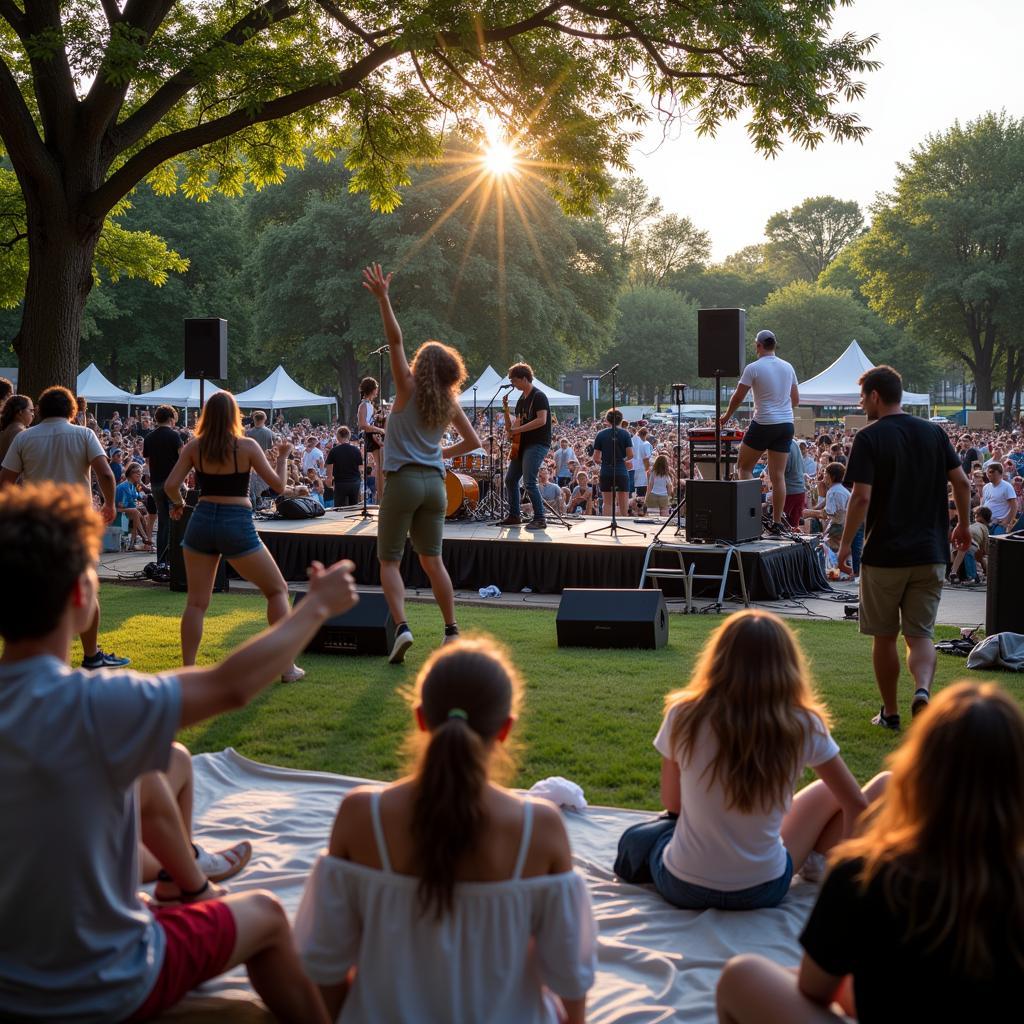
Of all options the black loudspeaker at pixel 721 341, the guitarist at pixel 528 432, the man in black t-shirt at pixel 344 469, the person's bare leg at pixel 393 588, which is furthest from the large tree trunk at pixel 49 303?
the black loudspeaker at pixel 721 341

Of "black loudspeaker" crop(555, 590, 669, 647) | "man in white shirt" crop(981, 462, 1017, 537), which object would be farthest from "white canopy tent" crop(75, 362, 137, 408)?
"black loudspeaker" crop(555, 590, 669, 647)

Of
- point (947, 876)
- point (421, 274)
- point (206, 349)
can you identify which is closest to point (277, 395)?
point (421, 274)

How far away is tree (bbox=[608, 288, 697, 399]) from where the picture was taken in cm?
7362

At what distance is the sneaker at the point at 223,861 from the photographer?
162 inches

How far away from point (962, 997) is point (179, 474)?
5.74 m

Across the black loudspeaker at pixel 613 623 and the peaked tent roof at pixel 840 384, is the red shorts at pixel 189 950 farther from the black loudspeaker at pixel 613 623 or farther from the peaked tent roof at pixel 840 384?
the peaked tent roof at pixel 840 384

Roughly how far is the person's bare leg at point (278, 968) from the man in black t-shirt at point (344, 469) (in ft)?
47.0

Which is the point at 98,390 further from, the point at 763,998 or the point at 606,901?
the point at 763,998

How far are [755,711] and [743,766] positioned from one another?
0.58 ft

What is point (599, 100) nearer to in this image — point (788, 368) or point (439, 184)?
point (788, 368)

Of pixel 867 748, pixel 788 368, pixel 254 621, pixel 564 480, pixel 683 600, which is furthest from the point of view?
pixel 564 480

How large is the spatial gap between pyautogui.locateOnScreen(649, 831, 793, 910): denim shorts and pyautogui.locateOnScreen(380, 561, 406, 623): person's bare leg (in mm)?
3798

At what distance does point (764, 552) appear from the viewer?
451 inches

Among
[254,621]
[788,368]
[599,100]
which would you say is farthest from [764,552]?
[599,100]
